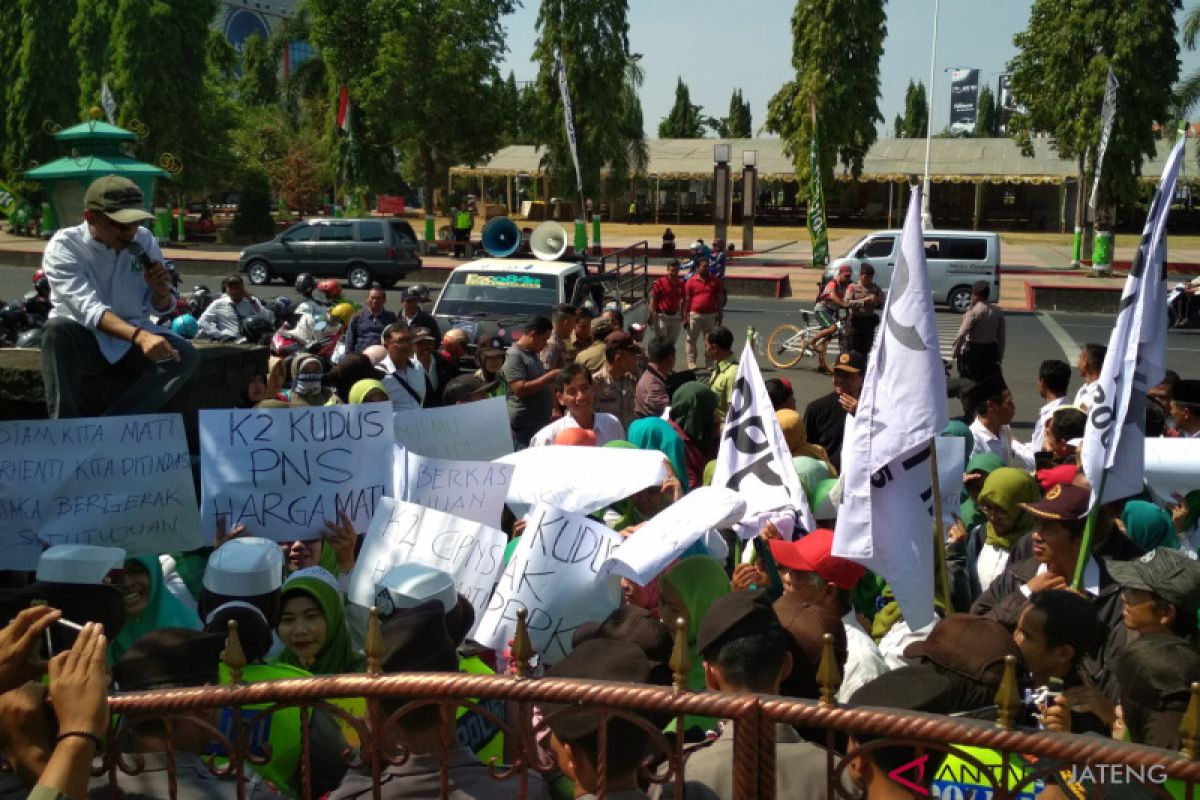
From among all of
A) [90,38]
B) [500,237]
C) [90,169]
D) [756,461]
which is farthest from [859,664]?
[90,38]

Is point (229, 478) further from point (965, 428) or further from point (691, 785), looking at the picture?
point (965, 428)

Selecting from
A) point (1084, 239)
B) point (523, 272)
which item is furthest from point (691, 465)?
point (1084, 239)

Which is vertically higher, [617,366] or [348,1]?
[348,1]

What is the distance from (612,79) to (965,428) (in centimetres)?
3217

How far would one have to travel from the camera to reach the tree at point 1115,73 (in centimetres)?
3041

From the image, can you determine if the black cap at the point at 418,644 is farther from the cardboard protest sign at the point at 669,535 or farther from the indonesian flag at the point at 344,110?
the indonesian flag at the point at 344,110

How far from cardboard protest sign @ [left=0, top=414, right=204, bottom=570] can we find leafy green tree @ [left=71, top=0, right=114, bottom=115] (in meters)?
39.3

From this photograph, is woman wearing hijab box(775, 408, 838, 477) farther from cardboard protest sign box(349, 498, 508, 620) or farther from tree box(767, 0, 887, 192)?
tree box(767, 0, 887, 192)

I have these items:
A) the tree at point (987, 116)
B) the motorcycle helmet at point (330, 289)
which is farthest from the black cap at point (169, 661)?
the tree at point (987, 116)

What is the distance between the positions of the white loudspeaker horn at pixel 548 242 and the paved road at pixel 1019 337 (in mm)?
2486

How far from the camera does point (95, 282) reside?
5.17m

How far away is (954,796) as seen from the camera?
Result: 8.81 ft

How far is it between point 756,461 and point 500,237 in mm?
13139

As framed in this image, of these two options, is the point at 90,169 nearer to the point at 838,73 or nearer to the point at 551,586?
the point at 551,586
